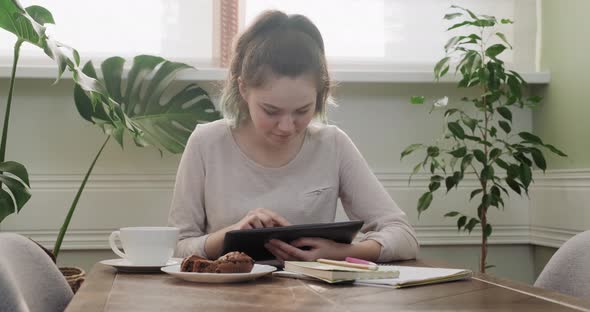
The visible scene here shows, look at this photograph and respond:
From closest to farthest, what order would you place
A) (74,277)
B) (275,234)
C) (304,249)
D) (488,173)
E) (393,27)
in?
(275,234)
(304,249)
(74,277)
(488,173)
(393,27)

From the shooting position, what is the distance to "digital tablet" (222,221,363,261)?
1389 mm

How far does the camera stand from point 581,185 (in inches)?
107

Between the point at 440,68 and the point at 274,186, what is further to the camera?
the point at 440,68

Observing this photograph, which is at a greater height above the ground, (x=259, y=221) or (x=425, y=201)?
(x=259, y=221)

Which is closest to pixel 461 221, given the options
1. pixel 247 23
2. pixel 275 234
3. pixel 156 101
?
pixel 247 23

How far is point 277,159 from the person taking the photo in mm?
2076

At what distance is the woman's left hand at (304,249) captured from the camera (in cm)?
147

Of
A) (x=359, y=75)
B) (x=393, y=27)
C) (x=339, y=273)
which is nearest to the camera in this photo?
(x=339, y=273)

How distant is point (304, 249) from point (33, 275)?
0.52 m

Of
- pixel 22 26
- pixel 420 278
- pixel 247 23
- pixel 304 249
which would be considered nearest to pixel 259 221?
pixel 304 249

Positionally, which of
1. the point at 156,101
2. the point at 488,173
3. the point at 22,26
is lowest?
the point at 488,173

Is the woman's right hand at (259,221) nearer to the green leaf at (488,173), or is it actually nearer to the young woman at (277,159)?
the young woman at (277,159)

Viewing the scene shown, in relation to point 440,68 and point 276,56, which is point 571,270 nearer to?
point 276,56

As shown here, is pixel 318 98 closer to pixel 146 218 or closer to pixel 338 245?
pixel 338 245
